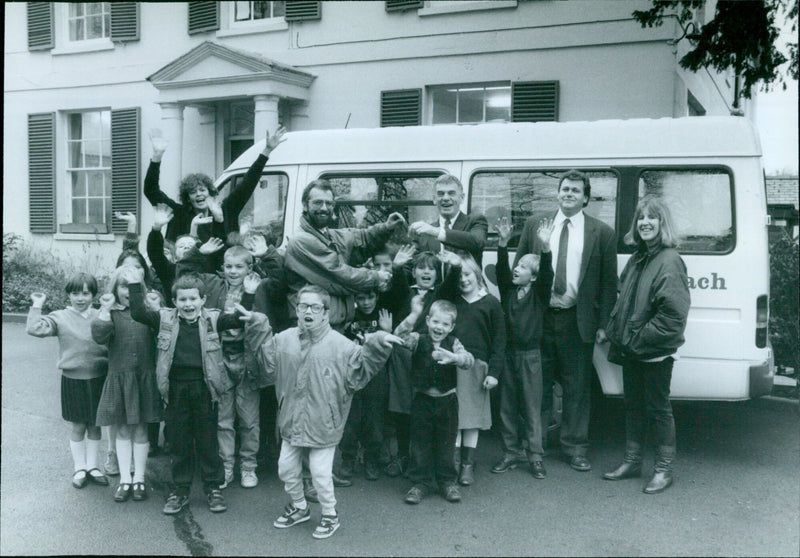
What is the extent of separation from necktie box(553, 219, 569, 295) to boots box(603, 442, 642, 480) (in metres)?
1.13

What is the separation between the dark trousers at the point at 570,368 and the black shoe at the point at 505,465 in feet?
1.39

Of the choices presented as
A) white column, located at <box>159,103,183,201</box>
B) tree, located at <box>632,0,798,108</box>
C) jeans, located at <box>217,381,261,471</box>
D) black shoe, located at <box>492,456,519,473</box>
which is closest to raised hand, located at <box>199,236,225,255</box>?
jeans, located at <box>217,381,261,471</box>

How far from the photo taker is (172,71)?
39.6ft

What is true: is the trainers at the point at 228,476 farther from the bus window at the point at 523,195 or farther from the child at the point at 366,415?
the bus window at the point at 523,195

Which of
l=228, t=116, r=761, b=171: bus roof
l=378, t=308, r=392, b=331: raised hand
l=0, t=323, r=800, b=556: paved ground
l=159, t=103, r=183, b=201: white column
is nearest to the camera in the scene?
l=0, t=323, r=800, b=556: paved ground

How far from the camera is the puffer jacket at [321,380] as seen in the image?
4.08 metres

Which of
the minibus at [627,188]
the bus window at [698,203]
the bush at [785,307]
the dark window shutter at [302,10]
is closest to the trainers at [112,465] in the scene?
the minibus at [627,188]

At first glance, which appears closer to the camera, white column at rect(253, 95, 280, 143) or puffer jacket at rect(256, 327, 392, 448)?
puffer jacket at rect(256, 327, 392, 448)

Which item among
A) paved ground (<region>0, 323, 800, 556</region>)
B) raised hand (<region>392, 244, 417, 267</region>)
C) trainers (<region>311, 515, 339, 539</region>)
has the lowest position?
paved ground (<region>0, 323, 800, 556</region>)

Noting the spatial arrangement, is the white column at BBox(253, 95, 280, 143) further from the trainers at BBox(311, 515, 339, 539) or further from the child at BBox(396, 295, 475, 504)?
the trainers at BBox(311, 515, 339, 539)

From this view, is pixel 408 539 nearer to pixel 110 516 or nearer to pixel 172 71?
pixel 110 516

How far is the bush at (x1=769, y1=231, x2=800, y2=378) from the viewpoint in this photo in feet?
23.1

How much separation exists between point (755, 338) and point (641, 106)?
5548 millimetres

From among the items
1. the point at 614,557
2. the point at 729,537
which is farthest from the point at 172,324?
the point at 729,537
